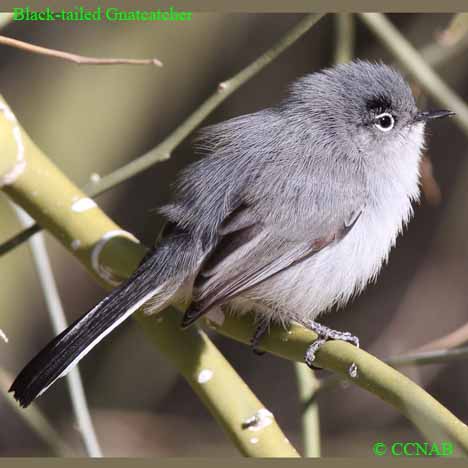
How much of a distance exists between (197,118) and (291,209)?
429mm

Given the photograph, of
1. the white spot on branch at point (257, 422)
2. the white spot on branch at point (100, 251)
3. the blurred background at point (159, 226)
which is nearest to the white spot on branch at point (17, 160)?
the white spot on branch at point (100, 251)

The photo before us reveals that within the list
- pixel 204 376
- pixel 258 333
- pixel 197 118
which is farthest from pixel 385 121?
pixel 204 376

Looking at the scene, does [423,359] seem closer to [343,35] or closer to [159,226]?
[343,35]

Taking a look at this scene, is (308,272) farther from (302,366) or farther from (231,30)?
(231,30)

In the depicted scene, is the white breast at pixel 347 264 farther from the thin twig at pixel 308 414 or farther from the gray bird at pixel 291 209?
the thin twig at pixel 308 414

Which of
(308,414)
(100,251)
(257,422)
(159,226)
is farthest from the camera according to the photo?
(159,226)

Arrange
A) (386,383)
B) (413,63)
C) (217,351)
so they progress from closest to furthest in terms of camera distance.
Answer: (386,383), (217,351), (413,63)

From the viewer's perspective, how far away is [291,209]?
103 inches

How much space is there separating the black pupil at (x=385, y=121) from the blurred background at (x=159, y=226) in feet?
4.38

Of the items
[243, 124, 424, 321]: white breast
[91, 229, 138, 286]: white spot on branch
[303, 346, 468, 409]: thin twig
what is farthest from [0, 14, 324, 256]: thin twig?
[303, 346, 468, 409]: thin twig

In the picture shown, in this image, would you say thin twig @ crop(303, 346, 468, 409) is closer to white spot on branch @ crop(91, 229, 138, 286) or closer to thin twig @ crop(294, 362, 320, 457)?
thin twig @ crop(294, 362, 320, 457)

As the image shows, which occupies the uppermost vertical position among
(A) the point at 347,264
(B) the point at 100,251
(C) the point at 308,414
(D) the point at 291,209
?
(B) the point at 100,251

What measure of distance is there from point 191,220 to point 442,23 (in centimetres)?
217

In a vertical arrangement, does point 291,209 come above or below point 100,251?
below
